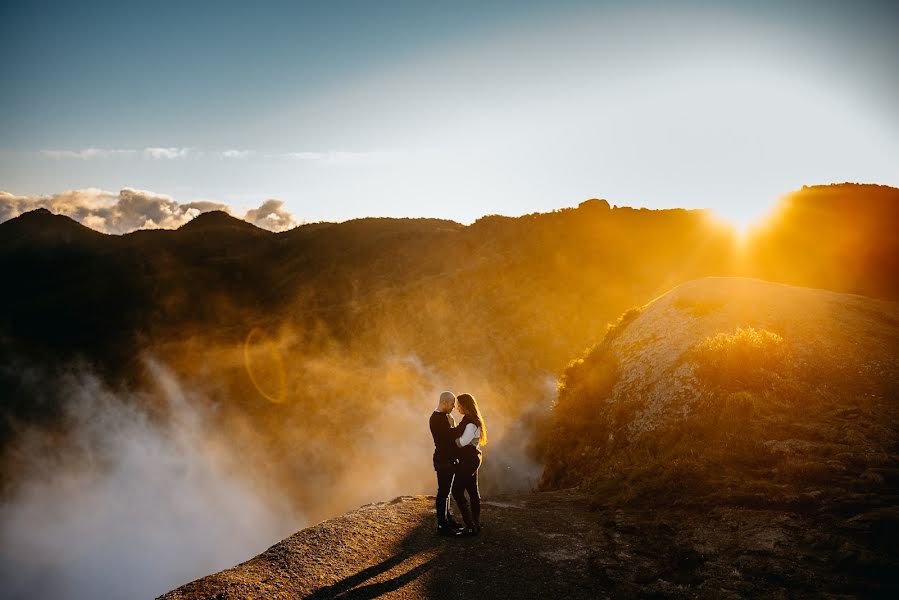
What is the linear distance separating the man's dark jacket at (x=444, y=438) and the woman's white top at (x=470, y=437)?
0.44 ft

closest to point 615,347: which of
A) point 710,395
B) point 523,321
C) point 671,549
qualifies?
point 710,395

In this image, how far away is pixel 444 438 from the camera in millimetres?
8070

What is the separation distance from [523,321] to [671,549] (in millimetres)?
33362

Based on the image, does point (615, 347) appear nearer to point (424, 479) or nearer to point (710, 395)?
point (710, 395)

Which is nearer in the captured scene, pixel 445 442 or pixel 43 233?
pixel 445 442

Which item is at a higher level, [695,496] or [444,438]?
[444,438]

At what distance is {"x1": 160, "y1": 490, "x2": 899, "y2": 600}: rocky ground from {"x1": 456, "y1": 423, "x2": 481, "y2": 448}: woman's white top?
1985 millimetres

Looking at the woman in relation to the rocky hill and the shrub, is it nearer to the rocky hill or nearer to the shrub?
the rocky hill

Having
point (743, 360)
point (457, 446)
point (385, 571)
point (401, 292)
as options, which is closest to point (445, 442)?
point (457, 446)

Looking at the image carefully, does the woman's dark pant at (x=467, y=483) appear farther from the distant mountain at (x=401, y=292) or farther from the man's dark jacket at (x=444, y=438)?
the distant mountain at (x=401, y=292)

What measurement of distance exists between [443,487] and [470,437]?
1.18 m

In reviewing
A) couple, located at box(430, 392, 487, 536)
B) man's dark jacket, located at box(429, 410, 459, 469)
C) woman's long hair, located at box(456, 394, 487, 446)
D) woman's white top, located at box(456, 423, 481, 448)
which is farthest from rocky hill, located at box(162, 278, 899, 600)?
woman's long hair, located at box(456, 394, 487, 446)

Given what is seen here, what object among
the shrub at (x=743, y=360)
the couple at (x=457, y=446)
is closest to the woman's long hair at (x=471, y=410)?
the couple at (x=457, y=446)

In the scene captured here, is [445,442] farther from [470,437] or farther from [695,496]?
[695,496]
